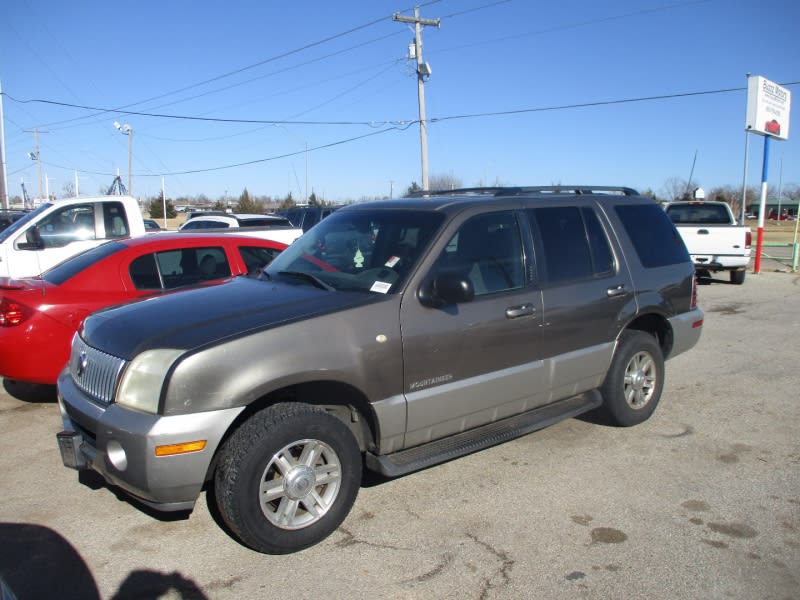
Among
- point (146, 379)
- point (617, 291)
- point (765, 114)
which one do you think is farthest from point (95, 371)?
point (765, 114)

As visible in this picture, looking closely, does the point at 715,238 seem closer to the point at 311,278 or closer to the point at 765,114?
the point at 765,114

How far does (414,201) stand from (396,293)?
1.08 m

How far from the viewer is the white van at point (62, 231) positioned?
9.30 metres

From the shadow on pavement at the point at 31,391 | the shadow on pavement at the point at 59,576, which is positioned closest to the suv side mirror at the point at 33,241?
the shadow on pavement at the point at 31,391

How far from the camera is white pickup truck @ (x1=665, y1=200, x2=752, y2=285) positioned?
14453 millimetres

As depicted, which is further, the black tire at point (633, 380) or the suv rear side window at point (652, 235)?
the suv rear side window at point (652, 235)

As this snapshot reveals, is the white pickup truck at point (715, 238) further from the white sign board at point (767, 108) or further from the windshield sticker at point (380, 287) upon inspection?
the windshield sticker at point (380, 287)

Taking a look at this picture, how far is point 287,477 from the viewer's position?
3.41 metres

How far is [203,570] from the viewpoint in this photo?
3314mm

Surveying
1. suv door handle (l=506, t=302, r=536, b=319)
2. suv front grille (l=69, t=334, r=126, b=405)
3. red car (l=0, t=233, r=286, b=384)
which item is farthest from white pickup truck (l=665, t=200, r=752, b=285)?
suv front grille (l=69, t=334, r=126, b=405)

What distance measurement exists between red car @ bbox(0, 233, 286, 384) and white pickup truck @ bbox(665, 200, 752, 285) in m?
10.8

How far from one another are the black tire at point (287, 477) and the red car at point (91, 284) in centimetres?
177

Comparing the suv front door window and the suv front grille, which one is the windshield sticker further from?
the suv front grille

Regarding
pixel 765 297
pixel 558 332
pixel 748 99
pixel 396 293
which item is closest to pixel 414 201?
pixel 396 293
